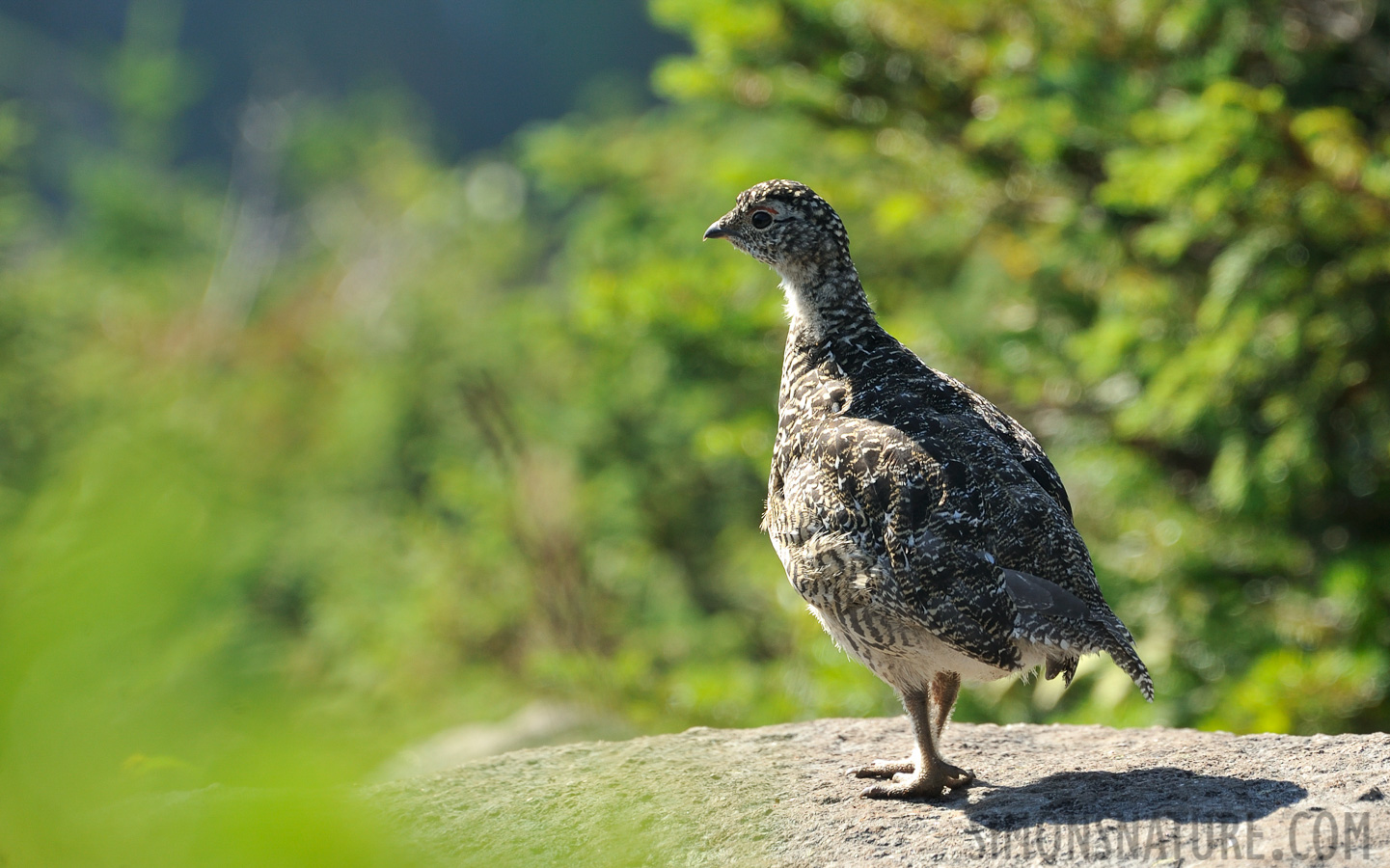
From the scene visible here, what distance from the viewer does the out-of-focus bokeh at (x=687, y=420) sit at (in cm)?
98

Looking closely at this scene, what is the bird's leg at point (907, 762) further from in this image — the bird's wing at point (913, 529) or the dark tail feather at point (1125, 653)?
the dark tail feather at point (1125, 653)

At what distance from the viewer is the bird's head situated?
5.63 meters

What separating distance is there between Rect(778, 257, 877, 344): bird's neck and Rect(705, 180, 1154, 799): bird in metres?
0.36

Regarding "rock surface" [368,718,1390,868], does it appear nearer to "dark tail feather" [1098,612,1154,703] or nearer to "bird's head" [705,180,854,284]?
"dark tail feather" [1098,612,1154,703]

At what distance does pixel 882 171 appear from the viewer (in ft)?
30.4

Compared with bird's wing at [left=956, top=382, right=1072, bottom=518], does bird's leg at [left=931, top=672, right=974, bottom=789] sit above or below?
below

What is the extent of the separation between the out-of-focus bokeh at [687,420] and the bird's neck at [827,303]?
1661 mm

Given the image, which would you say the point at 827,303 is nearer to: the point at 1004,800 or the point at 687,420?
the point at 1004,800

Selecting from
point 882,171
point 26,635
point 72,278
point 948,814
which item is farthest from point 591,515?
point 26,635

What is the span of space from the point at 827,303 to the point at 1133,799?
2.58 m

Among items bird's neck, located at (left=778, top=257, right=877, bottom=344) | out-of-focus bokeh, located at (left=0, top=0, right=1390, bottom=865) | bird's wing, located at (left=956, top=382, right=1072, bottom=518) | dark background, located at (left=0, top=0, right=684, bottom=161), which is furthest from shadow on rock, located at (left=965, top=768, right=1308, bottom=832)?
dark background, located at (left=0, top=0, right=684, bottom=161)

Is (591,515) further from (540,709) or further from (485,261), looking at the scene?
(485,261)

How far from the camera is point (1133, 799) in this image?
4227mm

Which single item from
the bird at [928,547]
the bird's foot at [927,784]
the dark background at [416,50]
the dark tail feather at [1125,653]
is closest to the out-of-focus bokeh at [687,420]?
the bird at [928,547]
